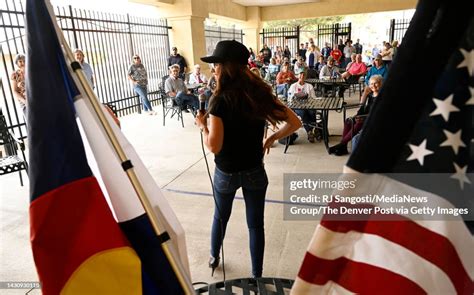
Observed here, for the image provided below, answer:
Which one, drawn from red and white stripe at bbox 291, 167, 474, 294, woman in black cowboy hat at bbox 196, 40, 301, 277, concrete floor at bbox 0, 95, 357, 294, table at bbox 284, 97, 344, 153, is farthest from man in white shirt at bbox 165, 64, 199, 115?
red and white stripe at bbox 291, 167, 474, 294

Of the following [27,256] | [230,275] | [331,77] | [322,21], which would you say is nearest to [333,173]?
[230,275]

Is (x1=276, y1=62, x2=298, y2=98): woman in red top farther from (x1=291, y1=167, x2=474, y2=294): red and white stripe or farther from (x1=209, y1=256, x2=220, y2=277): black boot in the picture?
(x1=291, y1=167, x2=474, y2=294): red and white stripe

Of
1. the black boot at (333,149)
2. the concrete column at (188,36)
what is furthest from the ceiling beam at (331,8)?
the black boot at (333,149)

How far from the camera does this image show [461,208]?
0.85 metres

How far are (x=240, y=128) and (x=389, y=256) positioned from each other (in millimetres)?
1383

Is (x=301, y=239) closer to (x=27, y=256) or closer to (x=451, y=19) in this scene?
(x=27, y=256)

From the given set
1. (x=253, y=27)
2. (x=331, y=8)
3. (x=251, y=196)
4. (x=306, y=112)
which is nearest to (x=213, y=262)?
(x=251, y=196)

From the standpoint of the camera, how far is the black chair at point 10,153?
167 inches

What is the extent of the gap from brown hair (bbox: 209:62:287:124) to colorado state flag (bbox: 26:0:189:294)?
40.7 inches

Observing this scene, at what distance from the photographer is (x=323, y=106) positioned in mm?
5887

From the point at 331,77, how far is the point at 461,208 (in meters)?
10.3

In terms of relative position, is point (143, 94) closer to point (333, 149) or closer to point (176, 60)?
point (176, 60)

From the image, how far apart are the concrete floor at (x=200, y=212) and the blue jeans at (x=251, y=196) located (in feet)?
1.57

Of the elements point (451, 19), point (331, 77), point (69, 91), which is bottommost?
point (331, 77)
